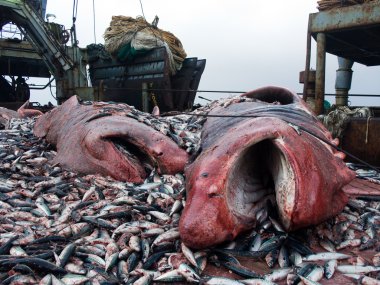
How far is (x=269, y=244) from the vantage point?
378 cm

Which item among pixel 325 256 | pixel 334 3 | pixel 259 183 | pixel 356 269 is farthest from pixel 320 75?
pixel 356 269

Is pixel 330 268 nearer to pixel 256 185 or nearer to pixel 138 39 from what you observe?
pixel 256 185

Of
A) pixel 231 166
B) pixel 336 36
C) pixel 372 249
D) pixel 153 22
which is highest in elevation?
pixel 153 22

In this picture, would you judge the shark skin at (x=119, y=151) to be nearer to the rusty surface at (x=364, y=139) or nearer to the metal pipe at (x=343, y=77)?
the rusty surface at (x=364, y=139)

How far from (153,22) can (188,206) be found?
1324cm

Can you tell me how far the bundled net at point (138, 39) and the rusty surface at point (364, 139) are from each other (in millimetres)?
7720

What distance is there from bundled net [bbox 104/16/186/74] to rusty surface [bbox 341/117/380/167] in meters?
7.72

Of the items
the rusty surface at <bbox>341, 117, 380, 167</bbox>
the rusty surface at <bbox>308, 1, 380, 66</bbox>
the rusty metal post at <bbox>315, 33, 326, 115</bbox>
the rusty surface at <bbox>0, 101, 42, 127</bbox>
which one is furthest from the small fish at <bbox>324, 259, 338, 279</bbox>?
the rusty surface at <bbox>0, 101, 42, 127</bbox>

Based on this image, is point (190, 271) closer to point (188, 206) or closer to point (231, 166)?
point (188, 206)

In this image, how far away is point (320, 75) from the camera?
9.22m

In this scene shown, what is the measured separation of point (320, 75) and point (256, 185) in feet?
18.5

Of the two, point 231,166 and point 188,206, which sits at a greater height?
point 231,166

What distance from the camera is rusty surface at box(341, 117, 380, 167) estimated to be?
7773mm

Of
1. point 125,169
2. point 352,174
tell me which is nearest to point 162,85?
point 125,169
